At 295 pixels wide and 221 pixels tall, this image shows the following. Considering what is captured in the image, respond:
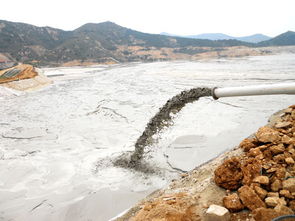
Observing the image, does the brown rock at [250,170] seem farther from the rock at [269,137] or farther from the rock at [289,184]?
the rock at [269,137]

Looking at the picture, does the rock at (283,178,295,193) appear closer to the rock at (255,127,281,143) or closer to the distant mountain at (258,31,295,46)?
the rock at (255,127,281,143)

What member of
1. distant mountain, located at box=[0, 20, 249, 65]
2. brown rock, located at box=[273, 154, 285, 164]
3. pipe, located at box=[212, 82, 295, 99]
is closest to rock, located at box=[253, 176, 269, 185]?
brown rock, located at box=[273, 154, 285, 164]

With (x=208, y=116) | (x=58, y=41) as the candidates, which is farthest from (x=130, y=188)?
(x=58, y=41)

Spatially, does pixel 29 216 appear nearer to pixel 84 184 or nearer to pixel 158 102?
pixel 84 184

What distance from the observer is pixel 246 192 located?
8.52ft

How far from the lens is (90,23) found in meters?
133

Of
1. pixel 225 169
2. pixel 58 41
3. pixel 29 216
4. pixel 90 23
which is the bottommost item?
pixel 29 216

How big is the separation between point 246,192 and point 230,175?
1.34 feet

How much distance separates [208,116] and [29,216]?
22.9 feet

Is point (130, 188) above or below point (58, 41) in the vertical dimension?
below

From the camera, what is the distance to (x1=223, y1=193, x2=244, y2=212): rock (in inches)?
99.6

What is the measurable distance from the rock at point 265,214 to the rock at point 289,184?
389mm

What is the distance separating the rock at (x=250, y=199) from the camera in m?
2.47

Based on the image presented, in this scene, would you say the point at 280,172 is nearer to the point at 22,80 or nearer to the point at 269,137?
the point at 269,137
